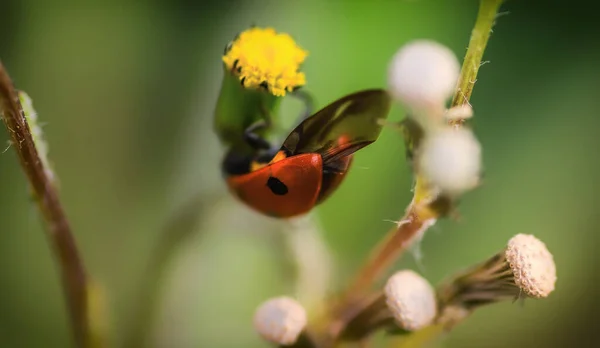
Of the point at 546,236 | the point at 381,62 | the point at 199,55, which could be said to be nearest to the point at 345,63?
the point at 381,62

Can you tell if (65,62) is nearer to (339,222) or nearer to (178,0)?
(178,0)

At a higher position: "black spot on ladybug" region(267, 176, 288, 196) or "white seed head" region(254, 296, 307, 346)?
"black spot on ladybug" region(267, 176, 288, 196)

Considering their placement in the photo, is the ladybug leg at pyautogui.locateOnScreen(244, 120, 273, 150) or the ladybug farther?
the ladybug leg at pyautogui.locateOnScreen(244, 120, 273, 150)

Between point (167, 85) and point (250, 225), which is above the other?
point (167, 85)

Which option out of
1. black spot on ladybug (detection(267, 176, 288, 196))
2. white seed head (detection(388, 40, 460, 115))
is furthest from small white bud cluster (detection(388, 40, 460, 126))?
black spot on ladybug (detection(267, 176, 288, 196))

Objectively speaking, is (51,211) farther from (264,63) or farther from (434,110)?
(434,110)

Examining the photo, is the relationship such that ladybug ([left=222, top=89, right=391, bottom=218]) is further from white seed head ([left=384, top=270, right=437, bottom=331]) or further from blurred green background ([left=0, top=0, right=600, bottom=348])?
blurred green background ([left=0, top=0, right=600, bottom=348])

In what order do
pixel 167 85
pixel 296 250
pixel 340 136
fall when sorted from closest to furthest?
pixel 340 136 → pixel 296 250 → pixel 167 85
